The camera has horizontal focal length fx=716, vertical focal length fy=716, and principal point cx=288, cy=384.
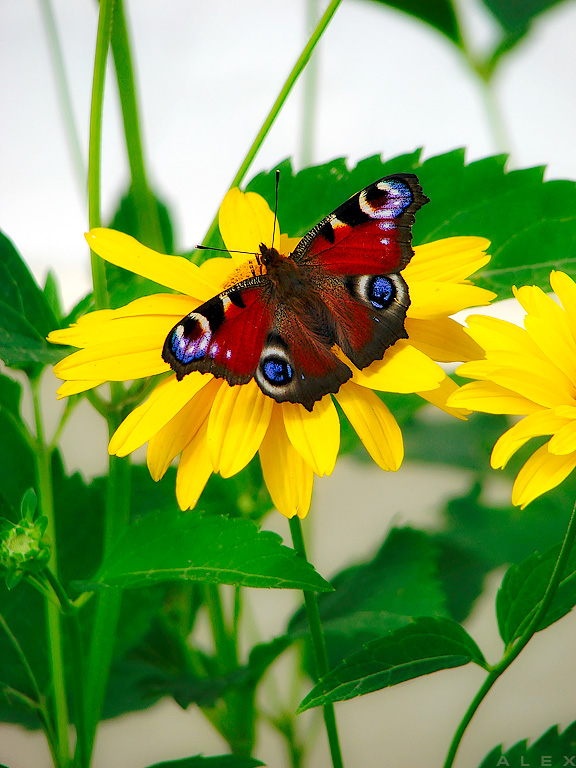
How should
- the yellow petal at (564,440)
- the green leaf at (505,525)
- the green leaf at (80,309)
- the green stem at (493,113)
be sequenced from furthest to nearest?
the green stem at (493,113)
the green leaf at (505,525)
the green leaf at (80,309)
the yellow petal at (564,440)

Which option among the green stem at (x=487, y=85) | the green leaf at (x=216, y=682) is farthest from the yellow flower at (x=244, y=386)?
the green stem at (x=487, y=85)

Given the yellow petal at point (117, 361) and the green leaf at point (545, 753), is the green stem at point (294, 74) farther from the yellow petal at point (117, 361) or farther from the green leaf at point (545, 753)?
the green leaf at point (545, 753)

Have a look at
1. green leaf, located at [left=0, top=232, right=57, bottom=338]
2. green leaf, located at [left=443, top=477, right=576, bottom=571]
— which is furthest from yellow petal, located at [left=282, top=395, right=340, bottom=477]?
green leaf, located at [left=443, top=477, right=576, bottom=571]

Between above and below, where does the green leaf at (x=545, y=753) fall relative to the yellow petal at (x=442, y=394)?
below

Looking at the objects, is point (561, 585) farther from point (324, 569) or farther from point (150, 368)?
point (324, 569)

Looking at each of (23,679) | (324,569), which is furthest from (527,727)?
(23,679)

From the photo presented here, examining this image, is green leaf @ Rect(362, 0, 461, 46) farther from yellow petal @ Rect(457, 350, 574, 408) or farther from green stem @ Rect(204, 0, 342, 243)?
yellow petal @ Rect(457, 350, 574, 408)
